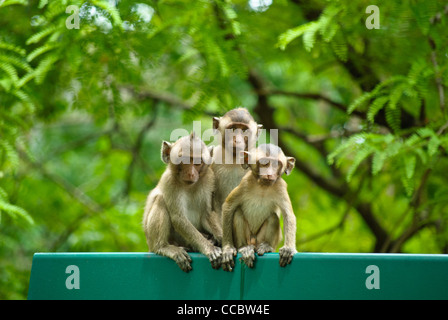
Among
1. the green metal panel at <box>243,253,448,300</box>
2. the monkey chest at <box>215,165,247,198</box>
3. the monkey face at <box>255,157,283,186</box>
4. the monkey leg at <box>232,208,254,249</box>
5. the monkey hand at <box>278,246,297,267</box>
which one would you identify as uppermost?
the monkey chest at <box>215,165,247,198</box>

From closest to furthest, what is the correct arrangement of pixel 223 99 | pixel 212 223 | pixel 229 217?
→ 1. pixel 229 217
2. pixel 212 223
3. pixel 223 99

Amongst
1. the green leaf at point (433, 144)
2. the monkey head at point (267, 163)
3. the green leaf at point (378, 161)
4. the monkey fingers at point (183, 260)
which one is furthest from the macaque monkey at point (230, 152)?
the green leaf at point (433, 144)

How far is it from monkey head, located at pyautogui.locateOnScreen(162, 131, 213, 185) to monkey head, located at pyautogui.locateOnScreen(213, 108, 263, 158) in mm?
429

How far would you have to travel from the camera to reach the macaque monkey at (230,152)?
6047mm

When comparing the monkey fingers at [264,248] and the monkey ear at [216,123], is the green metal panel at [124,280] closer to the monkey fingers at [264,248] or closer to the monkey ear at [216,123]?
the monkey fingers at [264,248]

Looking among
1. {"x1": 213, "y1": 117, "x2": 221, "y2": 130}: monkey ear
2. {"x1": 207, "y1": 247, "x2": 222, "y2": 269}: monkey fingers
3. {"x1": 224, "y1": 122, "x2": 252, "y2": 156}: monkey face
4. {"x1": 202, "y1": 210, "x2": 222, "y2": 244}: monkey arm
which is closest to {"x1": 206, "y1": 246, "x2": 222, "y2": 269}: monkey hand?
{"x1": 207, "y1": 247, "x2": 222, "y2": 269}: monkey fingers

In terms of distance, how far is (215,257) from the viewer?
4.95 metres

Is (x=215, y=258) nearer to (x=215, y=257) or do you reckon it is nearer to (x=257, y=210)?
(x=215, y=257)

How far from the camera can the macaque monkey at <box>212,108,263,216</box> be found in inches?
238

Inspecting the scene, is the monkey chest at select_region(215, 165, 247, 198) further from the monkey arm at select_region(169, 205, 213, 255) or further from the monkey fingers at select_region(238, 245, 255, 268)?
the monkey fingers at select_region(238, 245, 255, 268)

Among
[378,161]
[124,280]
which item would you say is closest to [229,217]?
[124,280]

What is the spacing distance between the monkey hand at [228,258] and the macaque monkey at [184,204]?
198mm

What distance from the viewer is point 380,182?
9758 millimetres

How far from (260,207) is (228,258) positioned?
0.79 meters
